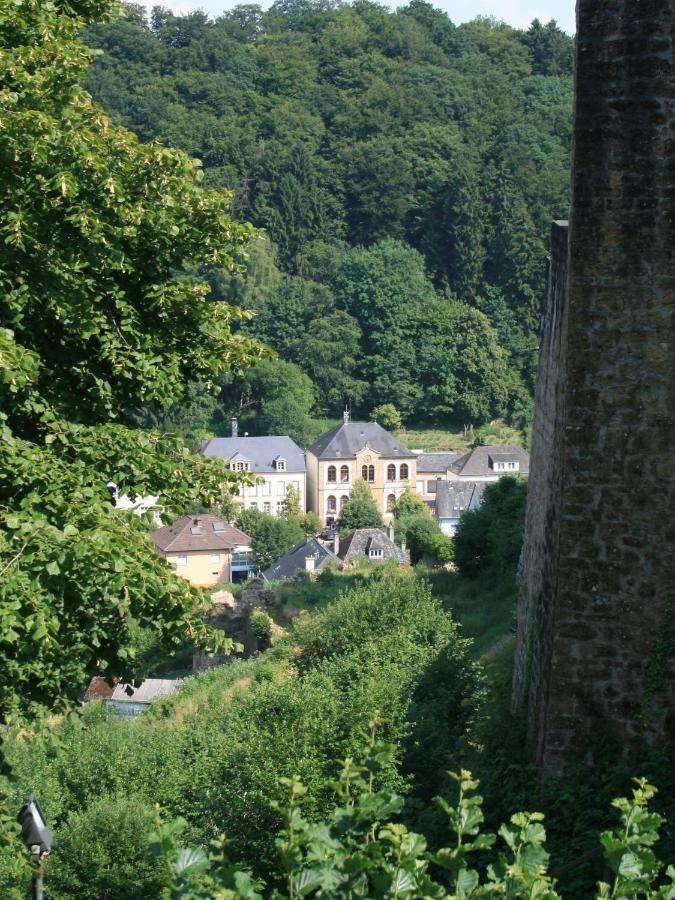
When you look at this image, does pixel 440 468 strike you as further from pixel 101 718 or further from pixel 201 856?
pixel 201 856

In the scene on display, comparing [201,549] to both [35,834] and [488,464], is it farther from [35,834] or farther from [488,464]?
[35,834]

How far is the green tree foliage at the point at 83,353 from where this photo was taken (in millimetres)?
8133

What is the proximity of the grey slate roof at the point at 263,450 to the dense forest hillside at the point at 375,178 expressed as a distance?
7352 mm

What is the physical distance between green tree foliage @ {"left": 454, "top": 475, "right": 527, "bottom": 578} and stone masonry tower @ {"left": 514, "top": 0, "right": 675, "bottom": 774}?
17.8 metres

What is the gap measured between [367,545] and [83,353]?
53.3m

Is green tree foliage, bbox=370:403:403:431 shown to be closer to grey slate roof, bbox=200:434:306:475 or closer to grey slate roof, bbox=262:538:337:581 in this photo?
grey slate roof, bbox=200:434:306:475

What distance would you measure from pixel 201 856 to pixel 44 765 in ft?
51.5

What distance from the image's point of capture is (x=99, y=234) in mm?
9336

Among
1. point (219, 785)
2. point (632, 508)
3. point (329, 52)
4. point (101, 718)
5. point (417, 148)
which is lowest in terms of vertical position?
point (101, 718)

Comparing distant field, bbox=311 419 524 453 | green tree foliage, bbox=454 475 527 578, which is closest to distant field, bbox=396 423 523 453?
distant field, bbox=311 419 524 453

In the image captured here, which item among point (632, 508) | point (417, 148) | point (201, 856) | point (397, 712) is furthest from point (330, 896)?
point (417, 148)

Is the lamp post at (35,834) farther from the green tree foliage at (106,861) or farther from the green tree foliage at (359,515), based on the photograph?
the green tree foliage at (359,515)

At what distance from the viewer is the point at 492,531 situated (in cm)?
2936

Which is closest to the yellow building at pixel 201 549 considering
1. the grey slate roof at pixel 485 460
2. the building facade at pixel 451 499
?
the building facade at pixel 451 499
